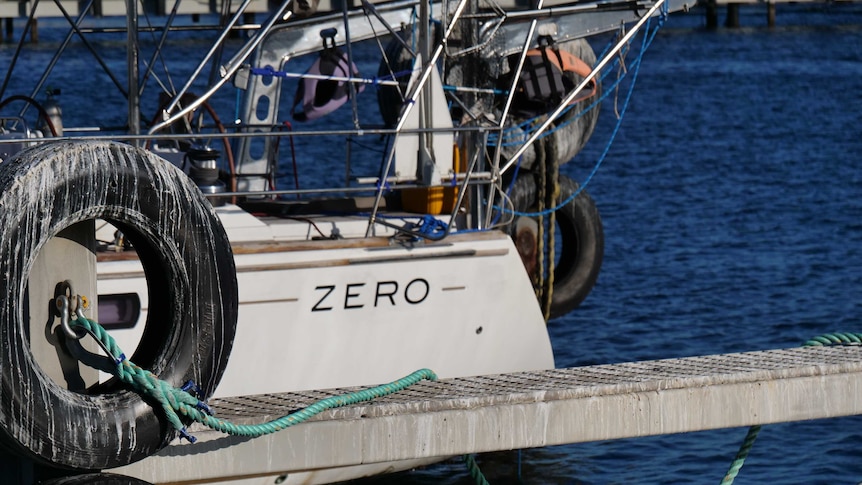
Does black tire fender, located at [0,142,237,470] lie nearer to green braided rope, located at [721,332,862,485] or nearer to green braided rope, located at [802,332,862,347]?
green braided rope, located at [721,332,862,485]

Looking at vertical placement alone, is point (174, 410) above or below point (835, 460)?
above

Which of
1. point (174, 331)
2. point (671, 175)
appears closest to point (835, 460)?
point (174, 331)

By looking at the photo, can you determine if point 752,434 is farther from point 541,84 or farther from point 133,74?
point 541,84

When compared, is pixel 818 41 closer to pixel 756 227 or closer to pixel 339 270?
pixel 756 227

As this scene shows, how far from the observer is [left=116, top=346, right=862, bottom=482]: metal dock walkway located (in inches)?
209

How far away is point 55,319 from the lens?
5266 millimetres

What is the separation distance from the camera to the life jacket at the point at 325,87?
11.5 meters

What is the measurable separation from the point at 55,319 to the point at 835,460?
23.7ft

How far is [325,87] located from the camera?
1214 centimetres

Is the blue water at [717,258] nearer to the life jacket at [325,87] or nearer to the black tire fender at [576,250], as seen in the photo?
the black tire fender at [576,250]

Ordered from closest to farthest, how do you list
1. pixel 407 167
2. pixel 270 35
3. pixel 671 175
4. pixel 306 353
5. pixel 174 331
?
pixel 174 331 → pixel 306 353 → pixel 407 167 → pixel 270 35 → pixel 671 175

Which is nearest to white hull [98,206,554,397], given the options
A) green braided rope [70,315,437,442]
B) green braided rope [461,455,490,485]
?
green braided rope [461,455,490,485]

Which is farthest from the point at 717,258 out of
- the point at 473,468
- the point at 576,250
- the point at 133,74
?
the point at 473,468

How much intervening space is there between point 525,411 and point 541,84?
20.3 feet
